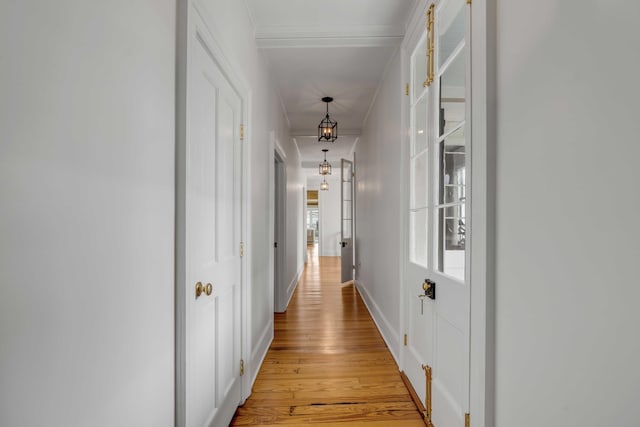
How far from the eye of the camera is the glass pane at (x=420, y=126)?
2.07 m

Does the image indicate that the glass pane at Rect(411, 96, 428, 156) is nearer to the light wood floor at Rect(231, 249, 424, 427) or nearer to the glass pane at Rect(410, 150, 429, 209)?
the glass pane at Rect(410, 150, 429, 209)

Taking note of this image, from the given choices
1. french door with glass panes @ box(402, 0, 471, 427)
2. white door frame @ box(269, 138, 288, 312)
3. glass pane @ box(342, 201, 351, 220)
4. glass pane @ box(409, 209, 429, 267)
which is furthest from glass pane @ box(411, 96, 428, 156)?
glass pane @ box(342, 201, 351, 220)

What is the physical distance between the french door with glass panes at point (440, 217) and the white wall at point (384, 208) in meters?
0.36

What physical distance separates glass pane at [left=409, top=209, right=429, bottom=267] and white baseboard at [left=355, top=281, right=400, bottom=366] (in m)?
0.86

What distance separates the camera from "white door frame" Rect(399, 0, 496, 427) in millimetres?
1188

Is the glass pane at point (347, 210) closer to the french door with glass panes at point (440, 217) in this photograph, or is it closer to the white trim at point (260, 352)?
the white trim at point (260, 352)

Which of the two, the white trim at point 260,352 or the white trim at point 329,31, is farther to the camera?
the white trim at point 329,31
